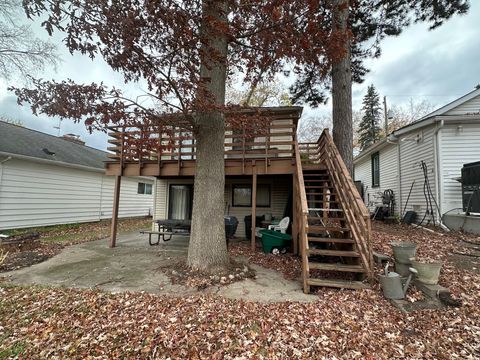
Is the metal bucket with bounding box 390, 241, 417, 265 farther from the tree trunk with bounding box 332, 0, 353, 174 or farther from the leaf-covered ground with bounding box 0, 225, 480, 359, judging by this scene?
the tree trunk with bounding box 332, 0, 353, 174

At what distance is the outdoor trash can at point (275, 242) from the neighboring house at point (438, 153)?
5548 millimetres

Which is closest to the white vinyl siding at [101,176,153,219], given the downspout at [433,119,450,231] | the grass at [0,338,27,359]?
the grass at [0,338,27,359]

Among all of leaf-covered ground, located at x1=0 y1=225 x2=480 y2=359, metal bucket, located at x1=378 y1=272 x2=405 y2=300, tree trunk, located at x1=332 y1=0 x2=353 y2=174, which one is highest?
tree trunk, located at x1=332 y1=0 x2=353 y2=174

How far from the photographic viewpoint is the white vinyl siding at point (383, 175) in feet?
36.1

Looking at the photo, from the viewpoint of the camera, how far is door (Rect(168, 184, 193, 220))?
1028 centimetres

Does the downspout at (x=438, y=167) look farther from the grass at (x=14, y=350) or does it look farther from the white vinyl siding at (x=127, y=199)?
the white vinyl siding at (x=127, y=199)

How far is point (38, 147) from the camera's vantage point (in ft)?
36.5

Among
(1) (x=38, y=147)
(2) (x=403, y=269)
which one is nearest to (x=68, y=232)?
(1) (x=38, y=147)

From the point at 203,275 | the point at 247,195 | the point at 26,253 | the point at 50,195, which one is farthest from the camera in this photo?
the point at 50,195

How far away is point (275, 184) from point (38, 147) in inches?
441

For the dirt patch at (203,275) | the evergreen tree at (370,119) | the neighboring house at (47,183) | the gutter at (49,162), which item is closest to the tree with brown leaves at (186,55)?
the dirt patch at (203,275)

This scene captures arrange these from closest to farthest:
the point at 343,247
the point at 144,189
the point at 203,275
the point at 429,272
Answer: the point at 429,272 < the point at 203,275 < the point at 343,247 < the point at 144,189

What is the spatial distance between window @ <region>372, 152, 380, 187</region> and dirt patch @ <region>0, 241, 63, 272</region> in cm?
1490

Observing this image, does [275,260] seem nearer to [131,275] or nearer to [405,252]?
[405,252]
